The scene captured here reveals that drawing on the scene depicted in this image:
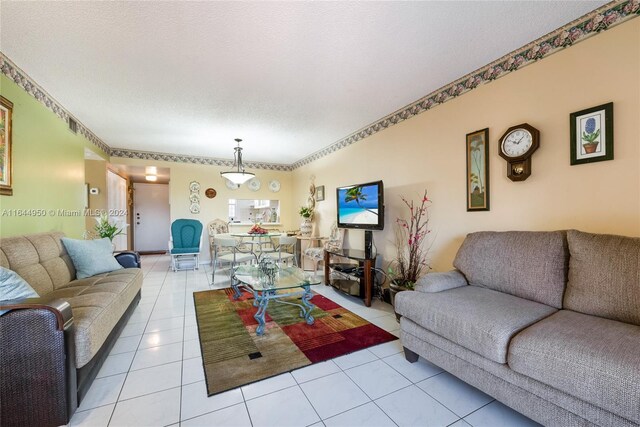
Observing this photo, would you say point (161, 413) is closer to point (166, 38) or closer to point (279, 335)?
point (279, 335)

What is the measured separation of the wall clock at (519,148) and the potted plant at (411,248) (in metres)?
0.88

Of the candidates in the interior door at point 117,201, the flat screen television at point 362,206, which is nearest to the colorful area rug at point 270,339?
the flat screen television at point 362,206

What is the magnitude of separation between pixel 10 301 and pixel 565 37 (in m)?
3.89

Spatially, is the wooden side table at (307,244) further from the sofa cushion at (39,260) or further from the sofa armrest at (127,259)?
the sofa cushion at (39,260)

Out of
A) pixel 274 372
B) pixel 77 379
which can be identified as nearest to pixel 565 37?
pixel 274 372

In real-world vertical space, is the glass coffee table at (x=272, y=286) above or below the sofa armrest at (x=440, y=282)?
below

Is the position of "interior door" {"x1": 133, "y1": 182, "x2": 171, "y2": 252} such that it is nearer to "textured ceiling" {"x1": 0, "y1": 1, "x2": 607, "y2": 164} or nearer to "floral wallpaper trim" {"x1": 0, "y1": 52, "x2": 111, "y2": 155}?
"floral wallpaper trim" {"x1": 0, "y1": 52, "x2": 111, "y2": 155}

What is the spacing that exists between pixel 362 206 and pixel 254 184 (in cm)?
354

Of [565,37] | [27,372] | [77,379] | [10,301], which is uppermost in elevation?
[565,37]

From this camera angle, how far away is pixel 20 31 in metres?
1.89

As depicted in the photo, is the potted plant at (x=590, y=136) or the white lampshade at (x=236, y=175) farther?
the white lampshade at (x=236, y=175)

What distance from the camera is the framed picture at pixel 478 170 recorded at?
243 cm

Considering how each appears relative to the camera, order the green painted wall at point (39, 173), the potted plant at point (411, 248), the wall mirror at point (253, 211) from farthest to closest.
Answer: the wall mirror at point (253, 211) → the potted plant at point (411, 248) → the green painted wall at point (39, 173)

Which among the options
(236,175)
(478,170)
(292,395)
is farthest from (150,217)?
(478,170)
